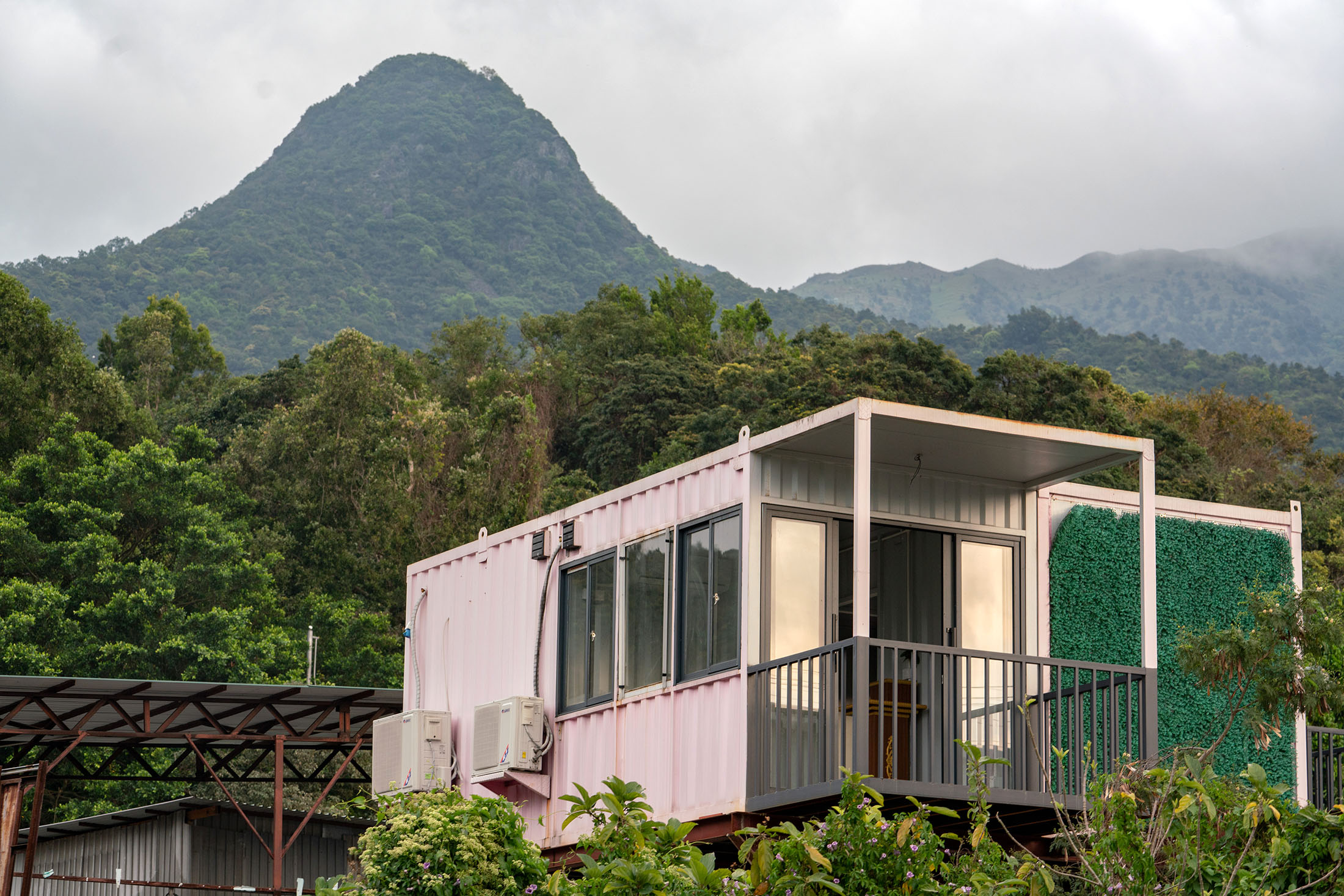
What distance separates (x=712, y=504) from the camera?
1135cm

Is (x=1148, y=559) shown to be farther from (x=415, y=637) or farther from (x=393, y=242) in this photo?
(x=393, y=242)

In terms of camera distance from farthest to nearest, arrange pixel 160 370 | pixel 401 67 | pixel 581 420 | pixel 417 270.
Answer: pixel 401 67, pixel 417 270, pixel 160 370, pixel 581 420

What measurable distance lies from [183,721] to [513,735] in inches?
284

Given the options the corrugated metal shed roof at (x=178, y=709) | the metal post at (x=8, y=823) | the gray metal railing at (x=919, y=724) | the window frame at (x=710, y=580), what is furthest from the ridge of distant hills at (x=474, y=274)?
the metal post at (x=8, y=823)

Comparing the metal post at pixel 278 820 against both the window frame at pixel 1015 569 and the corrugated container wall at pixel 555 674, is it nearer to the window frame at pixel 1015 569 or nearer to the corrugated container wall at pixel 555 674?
the corrugated container wall at pixel 555 674

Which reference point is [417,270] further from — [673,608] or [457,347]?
[673,608]

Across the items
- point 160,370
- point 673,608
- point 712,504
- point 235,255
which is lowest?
point 673,608

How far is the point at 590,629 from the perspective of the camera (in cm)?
1267

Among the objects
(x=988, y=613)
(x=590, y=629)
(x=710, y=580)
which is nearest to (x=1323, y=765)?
(x=988, y=613)

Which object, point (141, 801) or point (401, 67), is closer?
point (141, 801)

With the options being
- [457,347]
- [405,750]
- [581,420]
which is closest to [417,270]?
[457,347]

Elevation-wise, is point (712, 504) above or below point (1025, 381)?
below

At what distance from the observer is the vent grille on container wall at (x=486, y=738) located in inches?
514

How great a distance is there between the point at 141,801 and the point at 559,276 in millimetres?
90770
